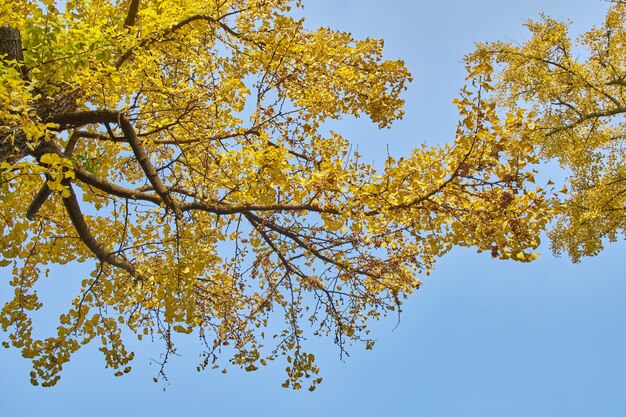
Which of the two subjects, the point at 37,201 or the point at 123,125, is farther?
the point at 37,201

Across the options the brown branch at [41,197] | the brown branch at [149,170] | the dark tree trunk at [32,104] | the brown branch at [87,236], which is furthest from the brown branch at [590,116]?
the dark tree trunk at [32,104]

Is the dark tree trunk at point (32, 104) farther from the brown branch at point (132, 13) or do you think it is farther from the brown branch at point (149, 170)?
the brown branch at point (132, 13)

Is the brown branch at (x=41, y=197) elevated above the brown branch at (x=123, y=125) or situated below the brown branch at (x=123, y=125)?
above

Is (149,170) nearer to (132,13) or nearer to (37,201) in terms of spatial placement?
(37,201)

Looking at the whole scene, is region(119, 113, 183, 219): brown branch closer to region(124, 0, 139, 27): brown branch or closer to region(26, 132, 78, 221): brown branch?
region(26, 132, 78, 221): brown branch

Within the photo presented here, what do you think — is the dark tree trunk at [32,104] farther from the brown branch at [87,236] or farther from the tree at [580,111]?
the tree at [580,111]

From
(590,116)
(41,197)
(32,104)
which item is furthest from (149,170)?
(590,116)

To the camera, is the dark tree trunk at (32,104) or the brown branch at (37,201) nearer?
the dark tree trunk at (32,104)

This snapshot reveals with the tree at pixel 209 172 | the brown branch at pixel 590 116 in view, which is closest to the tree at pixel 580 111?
the brown branch at pixel 590 116

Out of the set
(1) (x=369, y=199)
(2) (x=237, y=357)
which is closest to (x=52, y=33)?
(1) (x=369, y=199)

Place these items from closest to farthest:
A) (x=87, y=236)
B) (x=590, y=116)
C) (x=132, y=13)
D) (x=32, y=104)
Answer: (x=32, y=104), (x=87, y=236), (x=132, y=13), (x=590, y=116)

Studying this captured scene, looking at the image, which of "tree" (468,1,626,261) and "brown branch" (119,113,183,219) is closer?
"brown branch" (119,113,183,219)

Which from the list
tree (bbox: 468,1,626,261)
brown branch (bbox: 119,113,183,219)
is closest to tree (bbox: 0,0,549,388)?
brown branch (bbox: 119,113,183,219)

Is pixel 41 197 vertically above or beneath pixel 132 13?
beneath
